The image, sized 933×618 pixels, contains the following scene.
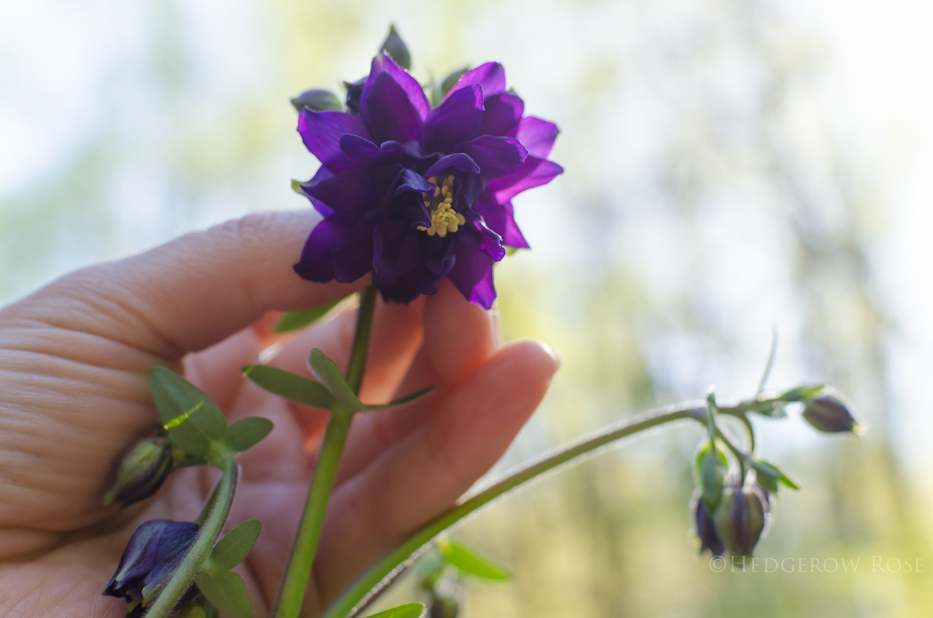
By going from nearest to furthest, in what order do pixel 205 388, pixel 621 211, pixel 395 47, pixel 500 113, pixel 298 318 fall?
pixel 500 113 → pixel 395 47 → pixel 298 318 → pixel 205 388 → pixel 621 211

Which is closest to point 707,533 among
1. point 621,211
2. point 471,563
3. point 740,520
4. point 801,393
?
point 740,520

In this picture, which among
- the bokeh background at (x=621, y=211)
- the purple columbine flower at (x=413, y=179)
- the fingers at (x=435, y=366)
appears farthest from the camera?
the bokeh background at (x=621, y=211)

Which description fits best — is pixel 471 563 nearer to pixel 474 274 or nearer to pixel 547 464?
pixel 547 464

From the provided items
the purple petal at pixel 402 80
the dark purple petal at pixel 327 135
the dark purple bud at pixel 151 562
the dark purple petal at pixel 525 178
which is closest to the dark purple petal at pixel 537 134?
the dark purple petal at pixel 525 178

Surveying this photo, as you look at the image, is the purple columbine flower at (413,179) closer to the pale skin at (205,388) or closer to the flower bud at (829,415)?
the pale skin at (205,388)

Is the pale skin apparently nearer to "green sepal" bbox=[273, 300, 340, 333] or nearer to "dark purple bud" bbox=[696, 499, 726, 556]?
"green sepal" bbox=[273, 300, 340, 333]
